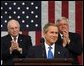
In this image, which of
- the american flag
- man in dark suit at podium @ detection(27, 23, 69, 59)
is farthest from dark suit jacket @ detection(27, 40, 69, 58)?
Result: the american flag

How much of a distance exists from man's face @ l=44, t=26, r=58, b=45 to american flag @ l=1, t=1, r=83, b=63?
6.21 feet

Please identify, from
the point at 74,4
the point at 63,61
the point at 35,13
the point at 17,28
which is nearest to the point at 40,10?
the point at 35,13

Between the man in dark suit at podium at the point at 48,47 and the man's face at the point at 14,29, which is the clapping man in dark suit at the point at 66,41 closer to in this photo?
the man's face at the point at 14,29

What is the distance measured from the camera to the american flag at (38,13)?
6453mm

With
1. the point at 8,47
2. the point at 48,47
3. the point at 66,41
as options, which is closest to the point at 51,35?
the point at 48,47

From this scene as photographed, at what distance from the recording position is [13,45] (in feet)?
16.7

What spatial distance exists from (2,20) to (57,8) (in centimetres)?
82

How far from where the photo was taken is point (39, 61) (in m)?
3.24

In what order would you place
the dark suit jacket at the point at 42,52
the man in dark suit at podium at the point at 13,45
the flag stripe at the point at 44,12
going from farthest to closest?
the flag stripe at the point at 44,12 → the man in dark suit at podium at the point at 13,45 → the dark suit jacket at the point at 42,52

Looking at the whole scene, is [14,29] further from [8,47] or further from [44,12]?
[44,12]

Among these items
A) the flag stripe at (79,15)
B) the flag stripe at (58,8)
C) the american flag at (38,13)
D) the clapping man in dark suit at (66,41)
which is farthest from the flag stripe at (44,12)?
the clapping man in dark suit at (66,41)

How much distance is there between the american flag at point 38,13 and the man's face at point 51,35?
6.21 feet

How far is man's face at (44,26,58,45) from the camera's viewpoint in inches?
178

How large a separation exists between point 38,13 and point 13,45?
1.50 metres
